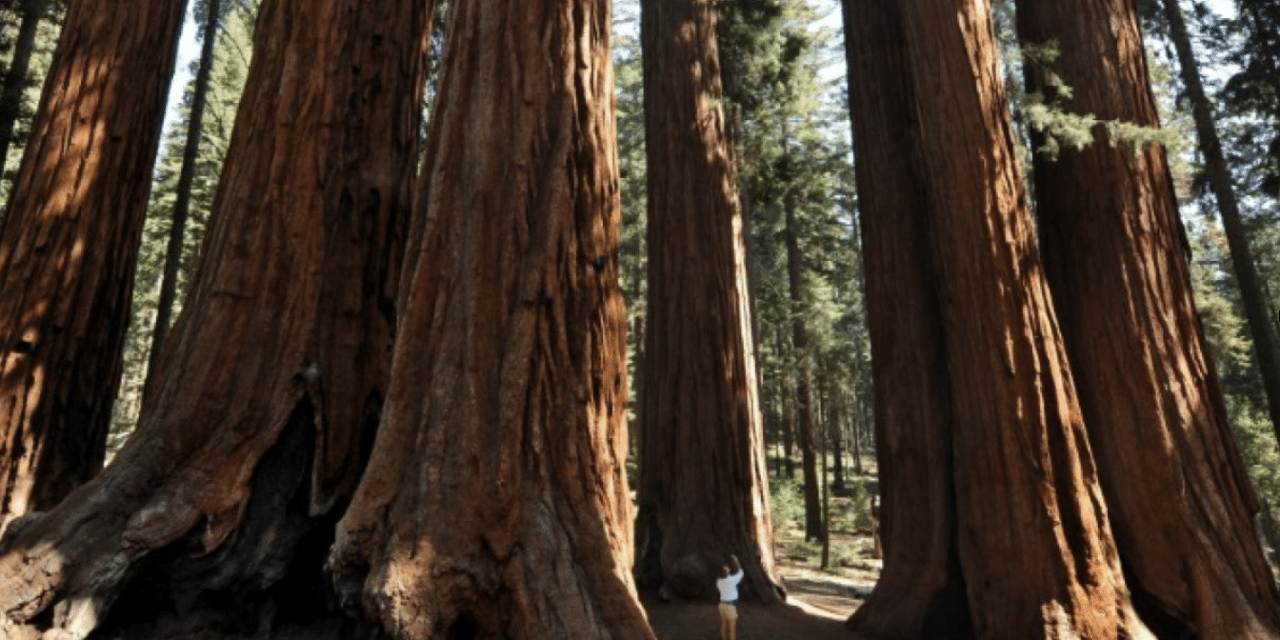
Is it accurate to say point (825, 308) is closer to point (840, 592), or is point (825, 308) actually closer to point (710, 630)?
point (840, 592)

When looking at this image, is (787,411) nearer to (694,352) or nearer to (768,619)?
(694,352)

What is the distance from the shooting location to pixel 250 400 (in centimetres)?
423

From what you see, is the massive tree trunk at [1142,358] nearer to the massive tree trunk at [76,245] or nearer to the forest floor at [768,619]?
the forest floor at [768,619]

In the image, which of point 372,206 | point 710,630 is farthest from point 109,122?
point 710,630

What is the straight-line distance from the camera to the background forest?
448 inches

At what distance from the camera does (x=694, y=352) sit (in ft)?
27.2

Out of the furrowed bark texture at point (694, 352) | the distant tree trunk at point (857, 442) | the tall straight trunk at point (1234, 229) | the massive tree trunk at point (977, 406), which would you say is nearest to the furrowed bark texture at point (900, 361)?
the massive tree trunk at point (977, 406)

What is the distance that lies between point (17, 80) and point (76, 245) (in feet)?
22.4

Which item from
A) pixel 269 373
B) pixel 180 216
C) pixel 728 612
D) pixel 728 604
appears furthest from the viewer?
pixel 180 216

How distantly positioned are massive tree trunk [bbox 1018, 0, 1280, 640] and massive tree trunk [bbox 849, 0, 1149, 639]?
608 mm

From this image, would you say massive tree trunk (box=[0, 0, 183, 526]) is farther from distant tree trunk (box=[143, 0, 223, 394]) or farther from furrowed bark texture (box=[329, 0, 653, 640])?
distant tree trunk (box=[143, 0, 223, 394])

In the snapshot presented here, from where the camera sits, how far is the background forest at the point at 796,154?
37.3ft

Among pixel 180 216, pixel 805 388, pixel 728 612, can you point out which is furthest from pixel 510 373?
pixel 805 388

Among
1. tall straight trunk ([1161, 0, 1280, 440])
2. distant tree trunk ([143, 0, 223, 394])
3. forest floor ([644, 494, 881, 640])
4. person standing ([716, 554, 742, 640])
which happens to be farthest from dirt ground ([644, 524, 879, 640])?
distant tree trunk ([143, 0, 223, 394])
